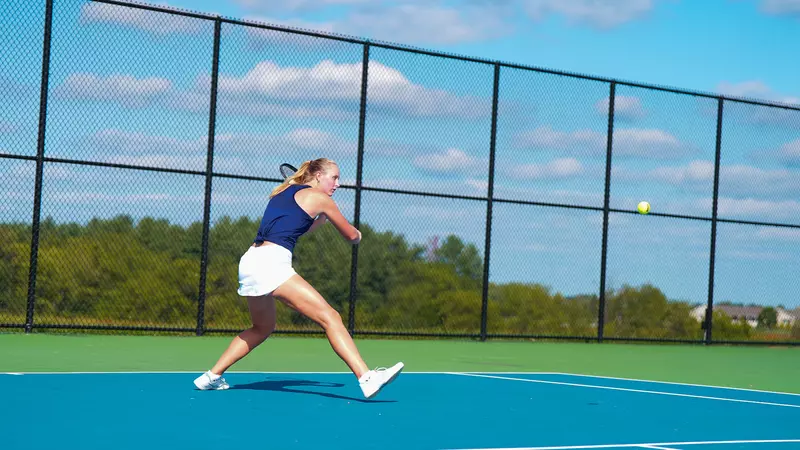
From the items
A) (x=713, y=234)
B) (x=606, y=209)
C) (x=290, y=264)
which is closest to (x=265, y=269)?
(x=290, y=264)

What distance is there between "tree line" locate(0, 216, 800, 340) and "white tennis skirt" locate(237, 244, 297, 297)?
17.9ft

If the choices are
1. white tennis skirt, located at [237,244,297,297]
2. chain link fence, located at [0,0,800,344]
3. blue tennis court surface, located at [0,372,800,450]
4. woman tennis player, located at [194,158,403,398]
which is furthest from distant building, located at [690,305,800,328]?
white tennis skirt, located at [237,244,297,297]

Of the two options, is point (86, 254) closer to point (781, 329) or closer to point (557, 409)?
point (557, 409)

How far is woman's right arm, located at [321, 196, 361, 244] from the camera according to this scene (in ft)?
20.7

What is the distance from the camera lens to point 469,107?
13.8 metres

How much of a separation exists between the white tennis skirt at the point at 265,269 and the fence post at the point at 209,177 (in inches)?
210

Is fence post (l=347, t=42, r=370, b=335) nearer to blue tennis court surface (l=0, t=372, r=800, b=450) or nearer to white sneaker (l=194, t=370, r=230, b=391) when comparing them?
blue tennis court surface (l=0, t=372, r=800, b=450)

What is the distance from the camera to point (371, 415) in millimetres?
5770

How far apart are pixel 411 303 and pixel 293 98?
3.49 metres

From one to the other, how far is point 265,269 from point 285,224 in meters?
0.28

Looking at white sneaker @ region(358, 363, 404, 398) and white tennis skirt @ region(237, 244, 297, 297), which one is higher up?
white tennis skirt @ region(237, 244, 297, 297)

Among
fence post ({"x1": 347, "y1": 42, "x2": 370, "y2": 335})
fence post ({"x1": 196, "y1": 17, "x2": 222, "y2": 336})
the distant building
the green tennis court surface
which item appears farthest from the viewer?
the distant building

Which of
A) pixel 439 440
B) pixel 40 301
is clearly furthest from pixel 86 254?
pixel 439 440

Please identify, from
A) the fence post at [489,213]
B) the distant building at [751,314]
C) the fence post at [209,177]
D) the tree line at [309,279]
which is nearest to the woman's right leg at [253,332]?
the fence post at [209,177]
